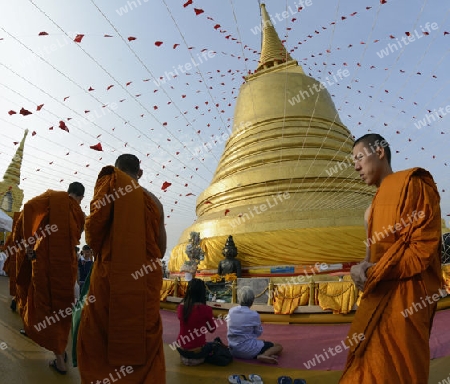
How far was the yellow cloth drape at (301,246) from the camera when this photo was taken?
1055 cm

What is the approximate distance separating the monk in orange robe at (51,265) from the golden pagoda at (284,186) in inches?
300

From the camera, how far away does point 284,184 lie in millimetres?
12922

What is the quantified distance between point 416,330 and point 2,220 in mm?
14257

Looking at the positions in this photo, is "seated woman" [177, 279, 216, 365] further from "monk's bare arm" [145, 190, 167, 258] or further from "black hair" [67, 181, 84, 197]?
"black hair" [67, 181, 84, 197]

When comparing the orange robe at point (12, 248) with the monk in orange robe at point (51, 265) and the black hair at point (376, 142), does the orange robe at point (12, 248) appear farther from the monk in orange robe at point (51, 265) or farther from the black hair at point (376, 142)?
the black hair at point (376, 142)

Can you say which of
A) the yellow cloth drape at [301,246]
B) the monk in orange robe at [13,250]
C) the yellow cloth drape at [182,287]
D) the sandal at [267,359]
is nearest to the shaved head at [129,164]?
the monk in orange robe at [13,250]

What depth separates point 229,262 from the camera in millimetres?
10516

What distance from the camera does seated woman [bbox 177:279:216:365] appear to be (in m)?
4.14

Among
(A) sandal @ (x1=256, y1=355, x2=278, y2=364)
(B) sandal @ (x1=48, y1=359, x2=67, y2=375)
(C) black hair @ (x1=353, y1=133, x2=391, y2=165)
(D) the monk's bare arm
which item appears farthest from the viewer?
(A) sandal @ (x1=256, y1=355, x2=278, y2=364)

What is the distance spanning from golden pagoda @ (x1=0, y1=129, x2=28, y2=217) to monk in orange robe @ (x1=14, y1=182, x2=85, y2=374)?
25071mm

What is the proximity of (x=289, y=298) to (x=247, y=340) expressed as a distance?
9.43 ft

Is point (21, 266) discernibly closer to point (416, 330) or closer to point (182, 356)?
point (182, 356)

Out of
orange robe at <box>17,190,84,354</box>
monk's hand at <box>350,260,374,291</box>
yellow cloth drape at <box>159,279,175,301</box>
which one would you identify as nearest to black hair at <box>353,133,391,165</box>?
monk's hand at <box>350,260,374,291</box>

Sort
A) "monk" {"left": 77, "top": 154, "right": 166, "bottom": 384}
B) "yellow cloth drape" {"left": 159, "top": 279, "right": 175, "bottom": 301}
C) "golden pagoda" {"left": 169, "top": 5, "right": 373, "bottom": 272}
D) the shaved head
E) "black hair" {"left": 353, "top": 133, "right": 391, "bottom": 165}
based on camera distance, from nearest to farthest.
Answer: "monk" {"left": 77, "top": 154, "right": 166, "bottom": 384} < "black hair" {"left": 353, "top": 133, "right": 391, "bottom": 165} < the shaved head < "yellow cloth drape" {"left": 159, "top": 279, "right": 175, "bottom": 301} < "golden pagoda" {"left": 169, "top": 5, "right": 373, "bottom": 272}
